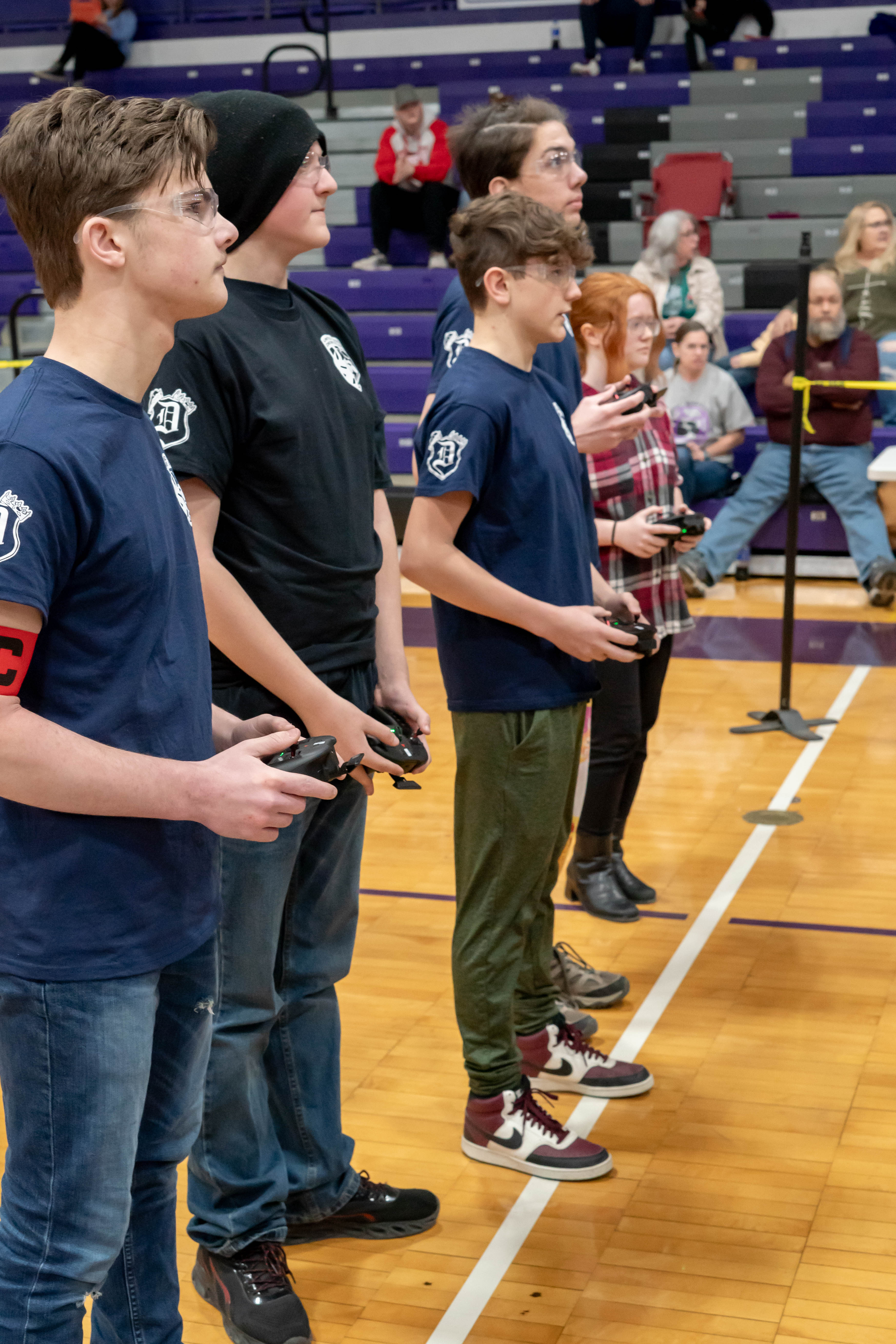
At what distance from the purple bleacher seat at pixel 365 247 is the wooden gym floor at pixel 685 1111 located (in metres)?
6.69

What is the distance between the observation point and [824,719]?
5363 mm

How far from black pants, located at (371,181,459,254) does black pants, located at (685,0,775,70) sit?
244 centimetres

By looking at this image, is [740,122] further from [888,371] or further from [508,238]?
[508,238]

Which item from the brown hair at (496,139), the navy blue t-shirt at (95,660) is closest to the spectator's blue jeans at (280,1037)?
the navy blue t-shirt at (95,660)

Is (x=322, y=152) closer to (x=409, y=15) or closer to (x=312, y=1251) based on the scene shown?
(x=312, y=1251)

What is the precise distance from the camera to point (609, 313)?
341 cm

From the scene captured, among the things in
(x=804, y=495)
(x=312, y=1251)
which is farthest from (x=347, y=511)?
(x=804, y=495)

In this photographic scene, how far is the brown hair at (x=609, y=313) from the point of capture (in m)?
3.39

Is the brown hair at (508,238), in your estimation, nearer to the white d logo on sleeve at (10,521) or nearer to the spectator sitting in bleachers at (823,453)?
the white d logo on sleeve at (10,521)

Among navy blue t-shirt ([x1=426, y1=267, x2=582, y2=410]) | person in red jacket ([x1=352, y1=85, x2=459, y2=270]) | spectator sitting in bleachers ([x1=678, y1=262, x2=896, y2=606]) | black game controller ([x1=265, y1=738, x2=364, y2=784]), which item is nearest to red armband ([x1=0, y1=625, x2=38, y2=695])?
black game controller ([x1=265, y1=738, x2=364, y2=784])

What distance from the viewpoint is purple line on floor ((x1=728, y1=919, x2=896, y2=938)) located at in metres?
3.66

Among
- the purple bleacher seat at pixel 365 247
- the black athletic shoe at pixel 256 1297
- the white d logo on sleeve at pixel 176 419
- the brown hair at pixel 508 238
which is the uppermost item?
the brown hair at pixel 508 238

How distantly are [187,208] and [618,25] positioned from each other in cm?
1088

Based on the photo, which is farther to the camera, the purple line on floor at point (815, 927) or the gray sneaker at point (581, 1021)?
the purple line on floor at point (815, 927)
